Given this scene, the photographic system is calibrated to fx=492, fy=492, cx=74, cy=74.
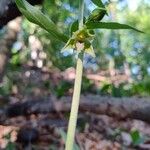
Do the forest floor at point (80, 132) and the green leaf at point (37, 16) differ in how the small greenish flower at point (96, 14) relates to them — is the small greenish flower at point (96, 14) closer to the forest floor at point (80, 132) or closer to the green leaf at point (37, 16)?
the green leaf at point (37, 16)

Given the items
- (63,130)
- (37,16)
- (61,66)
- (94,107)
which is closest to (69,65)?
(61,66)

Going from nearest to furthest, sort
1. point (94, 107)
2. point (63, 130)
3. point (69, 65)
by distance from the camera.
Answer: point (63, 130) → point (94, 107) → point (69, 65)

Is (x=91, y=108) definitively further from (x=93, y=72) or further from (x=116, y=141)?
(x=93, y=72)

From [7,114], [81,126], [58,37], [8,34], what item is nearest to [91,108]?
[81,126]

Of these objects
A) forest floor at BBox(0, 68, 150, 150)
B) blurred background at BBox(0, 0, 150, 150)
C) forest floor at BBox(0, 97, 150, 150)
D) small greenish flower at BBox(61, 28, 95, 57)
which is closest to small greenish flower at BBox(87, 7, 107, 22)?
small greenish flower at BBox(61, 28, 95, 57)

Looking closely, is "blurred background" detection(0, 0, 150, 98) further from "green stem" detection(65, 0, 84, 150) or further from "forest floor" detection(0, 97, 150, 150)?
"green stem" detection(65, 0, 84, 150)

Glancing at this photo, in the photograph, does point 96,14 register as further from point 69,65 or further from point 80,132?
point 69,65
